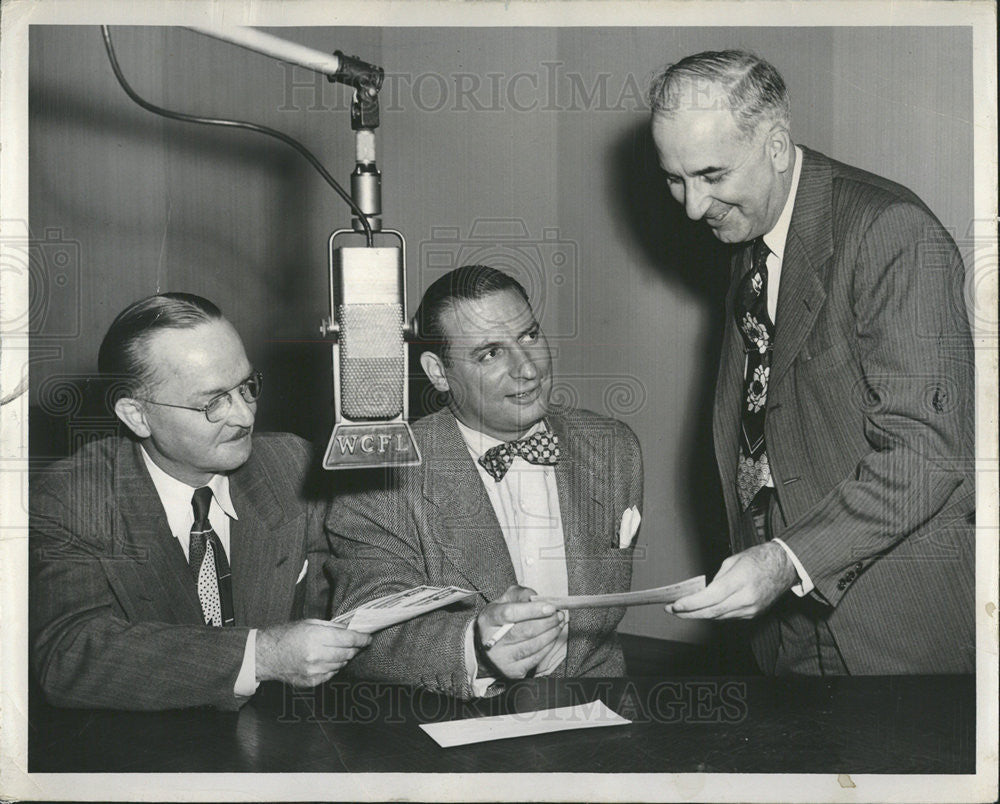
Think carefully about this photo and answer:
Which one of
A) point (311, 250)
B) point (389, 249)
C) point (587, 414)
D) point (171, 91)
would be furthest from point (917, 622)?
point (171, 91)

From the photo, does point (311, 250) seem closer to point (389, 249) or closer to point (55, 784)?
point (389, 249)

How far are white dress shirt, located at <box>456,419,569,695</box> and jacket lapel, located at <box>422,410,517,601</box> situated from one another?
21mm

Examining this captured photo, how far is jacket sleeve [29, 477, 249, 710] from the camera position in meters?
2.08

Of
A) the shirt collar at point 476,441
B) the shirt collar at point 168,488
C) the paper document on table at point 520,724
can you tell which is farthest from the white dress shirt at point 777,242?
the shirt collar at point 168,488

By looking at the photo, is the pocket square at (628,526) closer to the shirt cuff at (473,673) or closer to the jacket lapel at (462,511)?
the jacket lapel at (462,511)

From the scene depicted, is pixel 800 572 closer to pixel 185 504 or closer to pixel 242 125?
pixel 185 504

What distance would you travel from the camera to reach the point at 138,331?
2217mm

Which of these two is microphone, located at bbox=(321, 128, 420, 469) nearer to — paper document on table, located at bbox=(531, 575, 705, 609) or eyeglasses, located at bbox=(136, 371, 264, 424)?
eyeglasses, located at bbox=(136, 371, 264, 424)

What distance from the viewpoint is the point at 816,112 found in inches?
89.3

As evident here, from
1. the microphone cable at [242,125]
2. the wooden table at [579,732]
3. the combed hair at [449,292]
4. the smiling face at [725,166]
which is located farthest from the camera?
the combed hair at [449,292]

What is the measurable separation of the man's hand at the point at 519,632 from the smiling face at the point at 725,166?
0.90m

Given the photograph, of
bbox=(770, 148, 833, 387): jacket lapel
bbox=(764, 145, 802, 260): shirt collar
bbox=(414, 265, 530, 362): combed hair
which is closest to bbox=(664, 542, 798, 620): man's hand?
bbox=(770, 148, 833, 387): jacket lapel

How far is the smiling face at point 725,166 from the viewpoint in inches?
85.7

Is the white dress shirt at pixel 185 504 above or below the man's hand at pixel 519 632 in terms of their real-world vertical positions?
above
